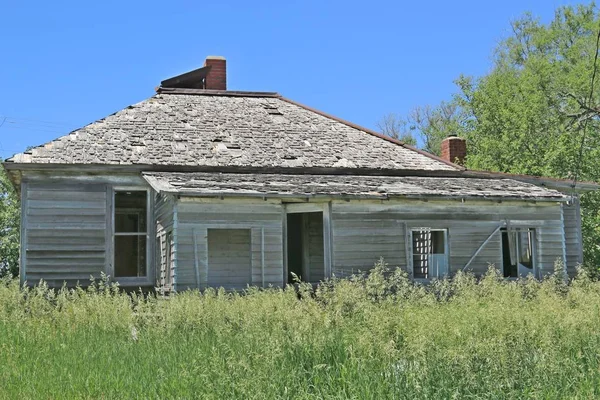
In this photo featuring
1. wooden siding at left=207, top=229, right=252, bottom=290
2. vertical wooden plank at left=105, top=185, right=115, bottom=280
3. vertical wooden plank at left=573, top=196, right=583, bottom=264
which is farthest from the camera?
vertical wooden plank at left=573, top=196, right=583, bottom=264

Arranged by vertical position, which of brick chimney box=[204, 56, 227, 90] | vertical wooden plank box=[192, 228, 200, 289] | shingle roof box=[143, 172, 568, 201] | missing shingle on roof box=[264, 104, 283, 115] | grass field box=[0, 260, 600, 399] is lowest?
grass field box=[0, 260, 600, 399]

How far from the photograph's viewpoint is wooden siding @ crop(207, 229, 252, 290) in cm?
1791

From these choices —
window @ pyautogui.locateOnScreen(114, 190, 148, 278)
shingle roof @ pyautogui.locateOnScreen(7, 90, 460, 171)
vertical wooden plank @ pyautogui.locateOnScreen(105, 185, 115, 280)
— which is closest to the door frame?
shingle roof @ pyautogui.locateOnScreen(7, 90, 460, 171)

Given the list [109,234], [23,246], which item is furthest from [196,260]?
[23,246]

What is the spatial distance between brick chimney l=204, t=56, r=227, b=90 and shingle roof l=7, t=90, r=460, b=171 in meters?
1.31

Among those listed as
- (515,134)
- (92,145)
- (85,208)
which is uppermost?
(515,134)

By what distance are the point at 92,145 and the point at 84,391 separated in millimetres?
11900

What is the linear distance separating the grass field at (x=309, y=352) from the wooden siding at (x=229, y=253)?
6.78 metres

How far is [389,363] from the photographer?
727 centimetres

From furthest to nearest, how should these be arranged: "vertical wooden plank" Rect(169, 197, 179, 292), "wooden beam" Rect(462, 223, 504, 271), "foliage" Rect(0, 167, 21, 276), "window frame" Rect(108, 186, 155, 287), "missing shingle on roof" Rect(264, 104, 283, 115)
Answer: "foliage" Rect(0, 167, 21, 276) → "missing shingle on roof" Rect(264, 104, 283, 115) → "wooden beam" Rect(462, 223, 504, 271) → "window frame" Rect(108, 186, 155, 287) → "vertical wooden plank" Rect(169, 197, 179, 292)

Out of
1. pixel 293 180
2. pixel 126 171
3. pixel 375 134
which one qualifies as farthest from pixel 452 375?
pixel 375 134

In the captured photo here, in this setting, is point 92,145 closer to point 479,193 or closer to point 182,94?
point 182,94

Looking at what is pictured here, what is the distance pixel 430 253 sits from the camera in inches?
776

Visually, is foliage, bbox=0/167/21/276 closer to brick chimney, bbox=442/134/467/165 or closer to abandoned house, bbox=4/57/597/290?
abandoned house, bbox=4/57/597/290
